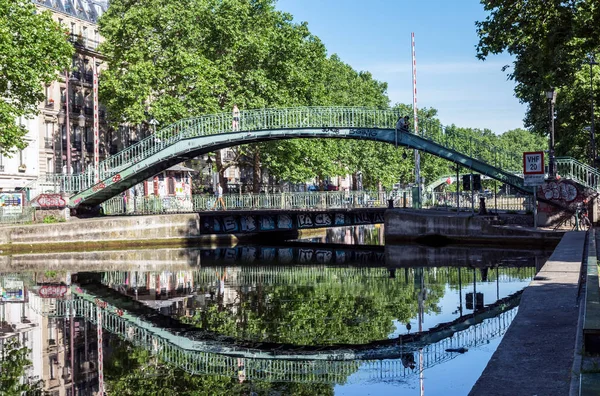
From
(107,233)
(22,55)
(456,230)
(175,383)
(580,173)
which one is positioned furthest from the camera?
(107,233)

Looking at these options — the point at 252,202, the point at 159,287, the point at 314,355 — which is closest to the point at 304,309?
the point at 314,355

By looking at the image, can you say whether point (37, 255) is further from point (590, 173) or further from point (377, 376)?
point (377, 376)

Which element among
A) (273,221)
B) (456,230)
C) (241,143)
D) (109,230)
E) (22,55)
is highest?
(22,55)

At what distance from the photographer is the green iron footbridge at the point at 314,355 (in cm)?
1105

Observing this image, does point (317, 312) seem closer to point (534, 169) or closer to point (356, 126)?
point (534, 169)

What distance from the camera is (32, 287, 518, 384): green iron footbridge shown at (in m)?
11.1

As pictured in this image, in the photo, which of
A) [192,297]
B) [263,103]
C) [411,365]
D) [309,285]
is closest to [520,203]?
[263,103]

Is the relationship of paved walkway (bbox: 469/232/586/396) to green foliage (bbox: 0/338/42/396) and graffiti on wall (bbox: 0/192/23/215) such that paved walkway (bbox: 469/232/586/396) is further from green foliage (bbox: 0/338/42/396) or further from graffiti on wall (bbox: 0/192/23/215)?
graffiti on wall (bbox: 0/192/23/215)

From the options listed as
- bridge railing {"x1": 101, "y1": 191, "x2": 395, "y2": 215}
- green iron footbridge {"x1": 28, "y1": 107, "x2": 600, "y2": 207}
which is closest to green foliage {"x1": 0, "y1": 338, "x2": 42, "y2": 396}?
green iron footbridge {"x1": 28, "y1": 107, "x2": 600, "y2": 207}

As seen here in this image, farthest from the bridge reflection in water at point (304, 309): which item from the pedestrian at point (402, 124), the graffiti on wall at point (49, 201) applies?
A: the graffiti on wall at point (49, 201)

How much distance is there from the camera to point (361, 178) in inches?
3191

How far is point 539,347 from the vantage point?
372 inches

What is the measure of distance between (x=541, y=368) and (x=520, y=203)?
3718 centimetres

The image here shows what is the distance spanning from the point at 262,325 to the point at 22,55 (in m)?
25.5
